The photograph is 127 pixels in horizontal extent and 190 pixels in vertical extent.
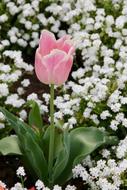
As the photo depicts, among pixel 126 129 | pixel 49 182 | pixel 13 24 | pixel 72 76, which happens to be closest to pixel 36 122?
pixel 49 182

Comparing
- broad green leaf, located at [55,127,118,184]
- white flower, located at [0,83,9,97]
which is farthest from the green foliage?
white flower, located at [0,83,9,97]

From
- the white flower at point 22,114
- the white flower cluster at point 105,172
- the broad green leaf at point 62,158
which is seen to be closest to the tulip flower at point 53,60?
the broad green leaf at point 62,158

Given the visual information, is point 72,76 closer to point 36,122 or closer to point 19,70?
point 19,70

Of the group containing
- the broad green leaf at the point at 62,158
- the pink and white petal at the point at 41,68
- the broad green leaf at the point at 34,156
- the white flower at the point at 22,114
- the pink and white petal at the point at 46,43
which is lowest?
the broad green leaf at the point at 62,158

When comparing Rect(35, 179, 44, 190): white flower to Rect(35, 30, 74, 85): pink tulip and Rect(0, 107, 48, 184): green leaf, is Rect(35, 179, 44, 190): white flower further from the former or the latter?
Rect(35, 30, 74, 85): pink tulip

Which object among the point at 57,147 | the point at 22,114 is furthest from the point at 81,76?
the point at 57,147

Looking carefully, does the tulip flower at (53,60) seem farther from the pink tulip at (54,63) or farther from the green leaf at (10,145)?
the green leaf at (10,145)
